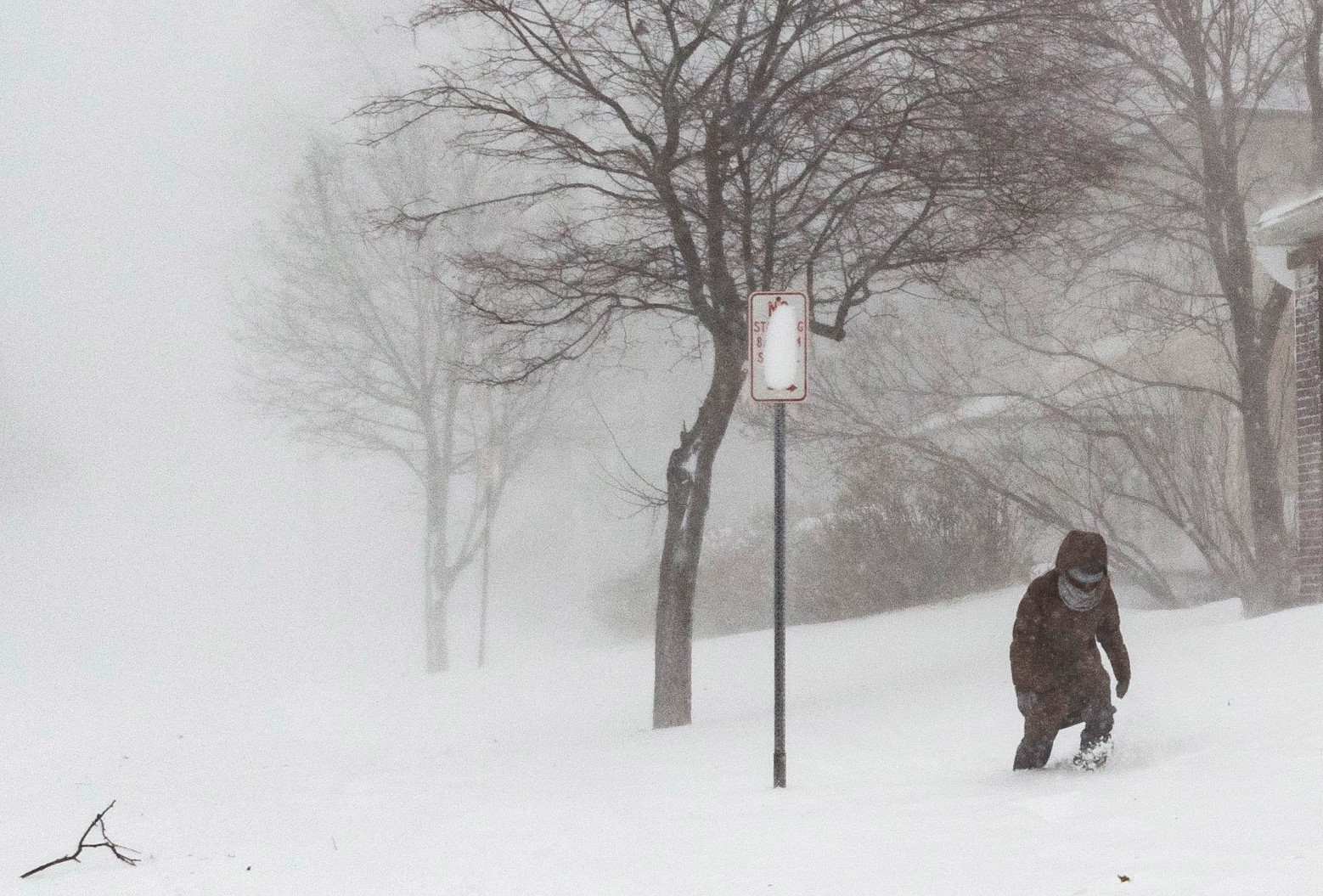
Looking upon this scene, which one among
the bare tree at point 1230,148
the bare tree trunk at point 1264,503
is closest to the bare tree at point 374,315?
the bare tree at point 1230,148

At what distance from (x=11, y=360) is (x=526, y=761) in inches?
3188

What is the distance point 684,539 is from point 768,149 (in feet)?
10.5

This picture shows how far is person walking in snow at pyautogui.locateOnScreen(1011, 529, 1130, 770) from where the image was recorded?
644 centimetres

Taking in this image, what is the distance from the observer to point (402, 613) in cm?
3953

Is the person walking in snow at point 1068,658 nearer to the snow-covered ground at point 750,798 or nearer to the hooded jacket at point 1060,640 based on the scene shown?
the hooded jacket at point 1060,640

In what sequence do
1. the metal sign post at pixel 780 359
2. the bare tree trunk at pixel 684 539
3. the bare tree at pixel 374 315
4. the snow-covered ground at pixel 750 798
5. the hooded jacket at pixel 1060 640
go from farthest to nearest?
the bare tree at pixel 374 315
the bare tree trunk at pixel 684 539
the metal sign post at pixel 780 359
the hooded jacket at pixel 1060 640
the snow-covered ground at pixel 750 798

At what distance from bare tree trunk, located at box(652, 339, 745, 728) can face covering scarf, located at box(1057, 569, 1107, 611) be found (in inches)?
187

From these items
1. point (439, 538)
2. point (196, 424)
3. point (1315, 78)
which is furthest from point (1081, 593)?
point (196, 424)

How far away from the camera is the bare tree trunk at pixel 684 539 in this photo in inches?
430

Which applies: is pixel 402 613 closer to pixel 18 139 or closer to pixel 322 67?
pixel 322 67

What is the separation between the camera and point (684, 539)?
433 inches

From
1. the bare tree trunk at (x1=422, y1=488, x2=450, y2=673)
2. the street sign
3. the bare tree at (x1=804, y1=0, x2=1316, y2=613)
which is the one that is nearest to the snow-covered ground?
the street sign

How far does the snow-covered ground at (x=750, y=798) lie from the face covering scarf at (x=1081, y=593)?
2.57ft

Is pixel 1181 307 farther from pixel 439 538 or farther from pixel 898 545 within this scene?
pixel 439 538
